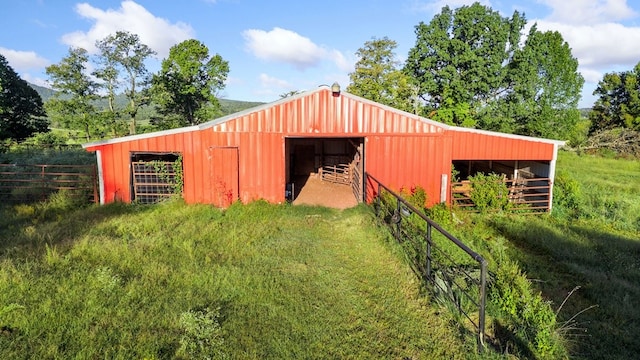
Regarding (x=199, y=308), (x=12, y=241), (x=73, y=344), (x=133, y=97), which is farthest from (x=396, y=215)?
(x=133, y=97)

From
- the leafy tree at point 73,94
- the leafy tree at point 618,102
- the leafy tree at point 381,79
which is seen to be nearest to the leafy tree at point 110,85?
the leafy tree at point 73,94

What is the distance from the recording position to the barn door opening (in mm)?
11419

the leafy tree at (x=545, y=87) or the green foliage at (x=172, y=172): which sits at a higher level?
the leafy tree at (x=545, y=87)

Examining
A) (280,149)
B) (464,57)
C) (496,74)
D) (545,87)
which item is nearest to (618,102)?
(545,87)

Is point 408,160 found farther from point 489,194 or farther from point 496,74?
point 496,74

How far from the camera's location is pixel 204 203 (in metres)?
11.5

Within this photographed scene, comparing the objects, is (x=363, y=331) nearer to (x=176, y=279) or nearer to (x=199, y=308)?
(x=199, y=308)

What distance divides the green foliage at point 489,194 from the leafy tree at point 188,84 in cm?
2802

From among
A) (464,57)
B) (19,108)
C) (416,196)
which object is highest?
(464,57)

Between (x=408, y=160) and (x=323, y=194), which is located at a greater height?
(x=408, y=160)

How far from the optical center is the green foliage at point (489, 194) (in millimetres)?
12227

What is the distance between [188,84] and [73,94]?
9673 millimetres

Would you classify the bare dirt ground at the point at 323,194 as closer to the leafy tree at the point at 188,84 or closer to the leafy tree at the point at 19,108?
the leafy tree at the point at 188,84

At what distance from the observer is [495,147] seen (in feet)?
40.2
